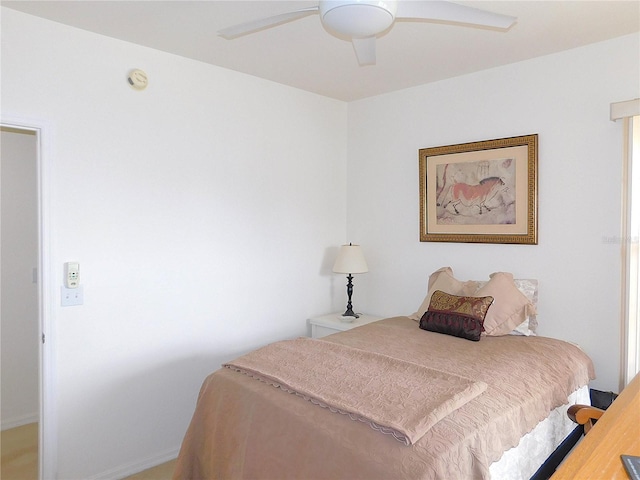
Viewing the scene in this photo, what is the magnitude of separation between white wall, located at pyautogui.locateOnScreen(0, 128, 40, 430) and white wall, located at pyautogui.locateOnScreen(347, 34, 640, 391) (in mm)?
2954

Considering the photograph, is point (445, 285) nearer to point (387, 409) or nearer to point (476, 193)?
point (476, 193)

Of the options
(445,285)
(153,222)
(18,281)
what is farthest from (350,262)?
(18,281)

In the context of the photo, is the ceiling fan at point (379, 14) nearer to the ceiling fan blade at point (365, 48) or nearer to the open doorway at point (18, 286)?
the ceiling fan blade at point (365, 48)

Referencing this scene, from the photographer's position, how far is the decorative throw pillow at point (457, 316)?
106 inches

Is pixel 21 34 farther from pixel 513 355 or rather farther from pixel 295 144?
pixel 513 355

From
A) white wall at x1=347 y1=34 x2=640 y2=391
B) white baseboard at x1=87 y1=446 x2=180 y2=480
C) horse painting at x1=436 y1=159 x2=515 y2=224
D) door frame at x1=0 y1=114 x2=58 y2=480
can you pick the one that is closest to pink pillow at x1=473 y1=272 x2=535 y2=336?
white wall at x1=347 y1=34 x2=640 y2=391

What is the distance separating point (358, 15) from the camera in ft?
5.17

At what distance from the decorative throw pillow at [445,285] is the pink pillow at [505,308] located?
17 centimetres

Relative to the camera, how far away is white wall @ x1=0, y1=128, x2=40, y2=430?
11.1 feet

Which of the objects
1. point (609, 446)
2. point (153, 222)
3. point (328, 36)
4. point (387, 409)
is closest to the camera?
point (609, 446)

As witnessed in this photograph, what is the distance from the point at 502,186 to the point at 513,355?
1280mm

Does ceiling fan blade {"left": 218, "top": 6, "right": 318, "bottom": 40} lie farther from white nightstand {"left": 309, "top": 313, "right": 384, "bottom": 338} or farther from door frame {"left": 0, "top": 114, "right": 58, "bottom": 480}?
white nightstand {"left": 309, "top": 313, "right": 384, "bottom": 338}

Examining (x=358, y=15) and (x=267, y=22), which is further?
(x=267, y=22)

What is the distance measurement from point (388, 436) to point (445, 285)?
1.77 metres
